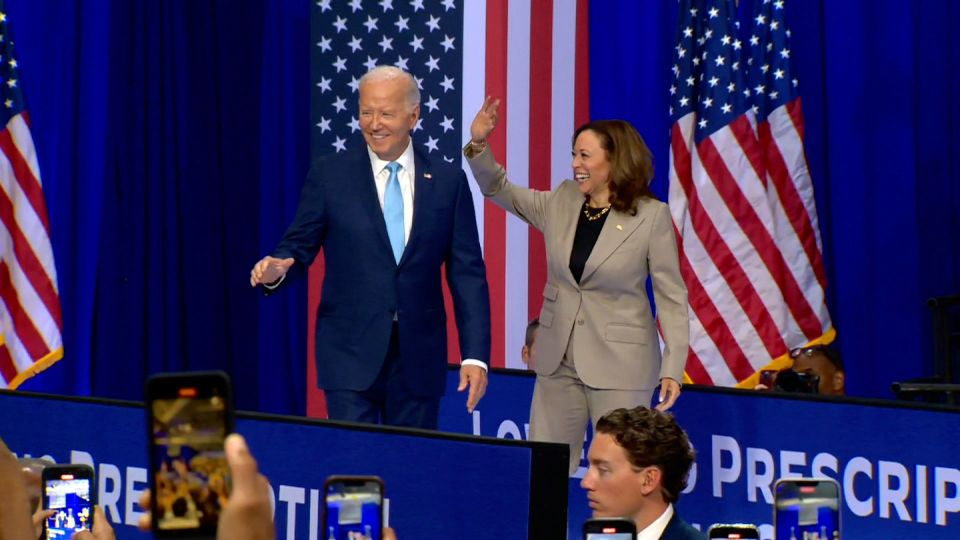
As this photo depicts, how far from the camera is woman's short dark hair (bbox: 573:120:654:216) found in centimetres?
485

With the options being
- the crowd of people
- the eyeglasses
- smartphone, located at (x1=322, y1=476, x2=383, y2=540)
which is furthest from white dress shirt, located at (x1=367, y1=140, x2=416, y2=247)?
smartphone, located at (x1=322, y1=476, x2=383, y2=540)

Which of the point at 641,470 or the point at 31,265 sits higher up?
the point at 31,265

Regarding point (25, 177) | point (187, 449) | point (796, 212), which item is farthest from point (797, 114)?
point (187, 449)

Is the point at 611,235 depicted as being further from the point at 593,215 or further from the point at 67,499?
the point at 67,499

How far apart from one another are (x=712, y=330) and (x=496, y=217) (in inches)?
53.2

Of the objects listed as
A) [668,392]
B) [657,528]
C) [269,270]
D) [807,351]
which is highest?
[269,270]

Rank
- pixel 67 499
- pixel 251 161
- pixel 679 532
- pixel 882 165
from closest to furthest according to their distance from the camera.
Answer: pixel 67 499, pixel 679 532, pixel 882 165, pixel 251 161

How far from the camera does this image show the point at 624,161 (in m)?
4.86

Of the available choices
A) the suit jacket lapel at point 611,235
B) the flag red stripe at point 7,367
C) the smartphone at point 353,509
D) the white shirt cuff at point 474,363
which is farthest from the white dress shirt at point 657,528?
the flag red stripe at point 7,367

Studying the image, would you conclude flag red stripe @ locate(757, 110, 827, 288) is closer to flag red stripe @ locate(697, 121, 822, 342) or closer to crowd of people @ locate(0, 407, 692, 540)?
flag red stripe @ locate(697, 121, 822, 342)

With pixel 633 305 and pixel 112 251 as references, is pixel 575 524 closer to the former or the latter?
pixel 633 305

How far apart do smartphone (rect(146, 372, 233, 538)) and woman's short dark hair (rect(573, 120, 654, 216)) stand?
3.54 metres

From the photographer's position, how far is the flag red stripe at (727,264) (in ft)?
23.5

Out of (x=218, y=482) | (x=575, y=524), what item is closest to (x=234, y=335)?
(x=575, y=524)
